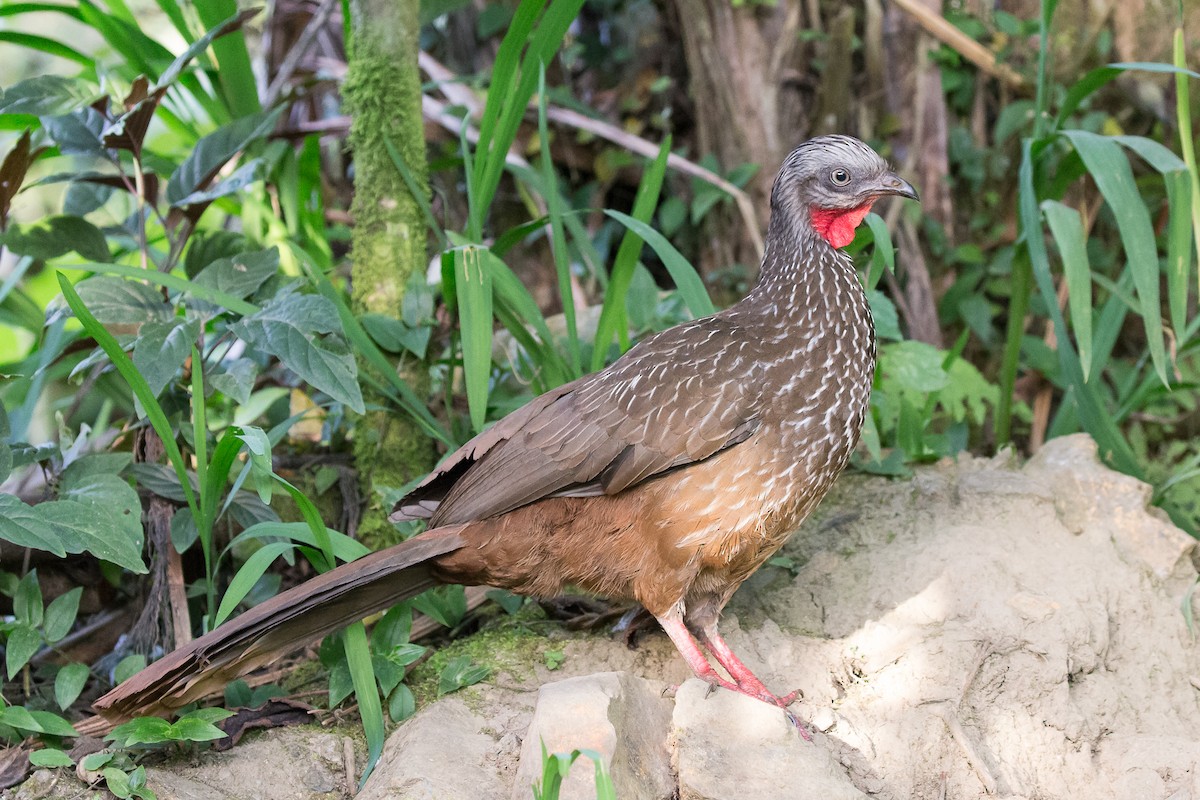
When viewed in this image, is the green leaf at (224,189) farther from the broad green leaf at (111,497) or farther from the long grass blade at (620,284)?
the long grass blade at (620,284)

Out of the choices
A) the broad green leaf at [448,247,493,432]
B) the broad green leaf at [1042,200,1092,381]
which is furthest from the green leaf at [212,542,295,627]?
the broad green leaf at [1042,200,1092,381]

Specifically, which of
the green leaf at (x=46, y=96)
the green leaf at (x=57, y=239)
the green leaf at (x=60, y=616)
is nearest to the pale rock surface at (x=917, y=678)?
the green leaf at (x=60, y=616)

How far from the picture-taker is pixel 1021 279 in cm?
376

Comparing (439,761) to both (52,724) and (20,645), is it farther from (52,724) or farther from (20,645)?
(20,645)

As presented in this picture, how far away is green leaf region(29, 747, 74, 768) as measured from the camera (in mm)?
2312

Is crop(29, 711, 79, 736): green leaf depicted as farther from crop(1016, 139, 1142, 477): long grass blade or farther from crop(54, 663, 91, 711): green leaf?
crop(1016, 139, 1142, 477): long grass blade

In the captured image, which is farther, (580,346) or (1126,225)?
(580,346)

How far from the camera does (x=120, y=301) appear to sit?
2969 millimetres

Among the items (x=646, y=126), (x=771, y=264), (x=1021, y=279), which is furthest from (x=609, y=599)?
(x=646, y=126)

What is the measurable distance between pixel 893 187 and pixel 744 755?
4.92ft

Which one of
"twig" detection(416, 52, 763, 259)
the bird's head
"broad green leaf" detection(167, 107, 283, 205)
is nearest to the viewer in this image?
the bird's head

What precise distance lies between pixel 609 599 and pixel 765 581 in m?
0.47

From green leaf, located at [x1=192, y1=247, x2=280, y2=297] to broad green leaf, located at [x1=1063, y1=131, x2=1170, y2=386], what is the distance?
2.32 meters

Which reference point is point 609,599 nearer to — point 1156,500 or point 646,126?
point 1156,500
